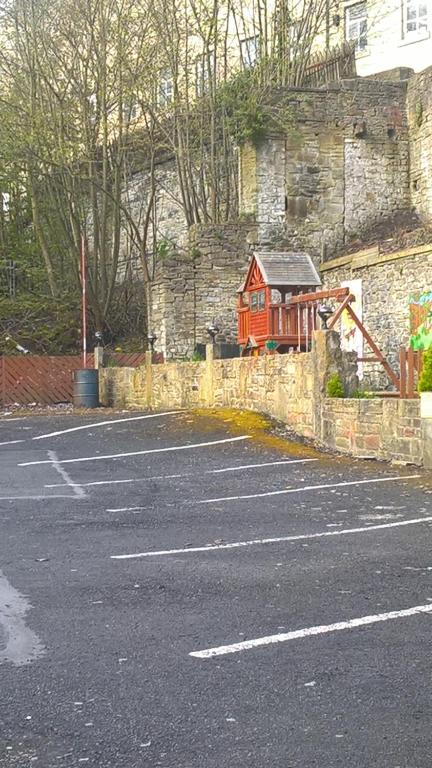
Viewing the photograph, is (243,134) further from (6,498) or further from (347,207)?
(6,498)

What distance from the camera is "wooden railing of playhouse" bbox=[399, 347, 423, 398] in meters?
15.2

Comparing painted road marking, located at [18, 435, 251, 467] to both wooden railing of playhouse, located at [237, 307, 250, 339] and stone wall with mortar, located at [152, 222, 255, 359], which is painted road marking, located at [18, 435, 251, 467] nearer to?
wooden railing of playhouse, located at [237, 307, 250, 339]

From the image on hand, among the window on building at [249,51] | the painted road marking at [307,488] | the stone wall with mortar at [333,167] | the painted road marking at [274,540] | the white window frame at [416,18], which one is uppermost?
the white window frame at [416,18]

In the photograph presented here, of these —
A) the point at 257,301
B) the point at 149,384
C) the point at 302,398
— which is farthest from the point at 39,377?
the point at 302,398

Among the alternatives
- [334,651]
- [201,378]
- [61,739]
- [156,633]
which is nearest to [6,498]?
[156,633]

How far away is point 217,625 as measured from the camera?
581cm

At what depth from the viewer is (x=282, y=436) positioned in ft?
57.1

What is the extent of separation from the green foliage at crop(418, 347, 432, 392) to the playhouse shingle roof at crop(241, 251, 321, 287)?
368 inches

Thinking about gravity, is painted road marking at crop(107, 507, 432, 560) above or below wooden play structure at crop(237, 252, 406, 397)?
below

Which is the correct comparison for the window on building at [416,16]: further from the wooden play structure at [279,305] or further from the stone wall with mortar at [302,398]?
the stone wall with mortar at [302,398]

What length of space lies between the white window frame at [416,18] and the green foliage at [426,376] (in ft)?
75.2

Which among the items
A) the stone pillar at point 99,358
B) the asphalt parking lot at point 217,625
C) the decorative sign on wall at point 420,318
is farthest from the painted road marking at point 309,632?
the stone pillar at point 99,358

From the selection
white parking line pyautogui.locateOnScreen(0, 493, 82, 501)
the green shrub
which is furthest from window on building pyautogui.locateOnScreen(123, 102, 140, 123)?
white parking line pyautogui.locateOnScreen(0, 493, 82, 501)

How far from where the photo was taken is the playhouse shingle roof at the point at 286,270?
23250mm
